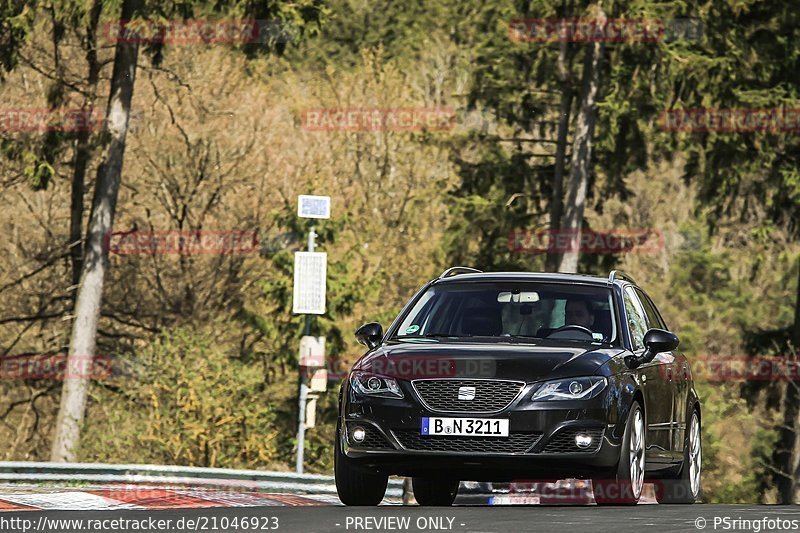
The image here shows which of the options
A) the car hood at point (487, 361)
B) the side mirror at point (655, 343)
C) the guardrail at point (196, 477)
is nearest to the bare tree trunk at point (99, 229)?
the guardrail at point (196, 477)

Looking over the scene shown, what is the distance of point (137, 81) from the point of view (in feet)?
132

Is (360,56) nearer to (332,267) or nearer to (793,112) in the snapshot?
(332,267)

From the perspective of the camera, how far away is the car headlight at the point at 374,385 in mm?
11008

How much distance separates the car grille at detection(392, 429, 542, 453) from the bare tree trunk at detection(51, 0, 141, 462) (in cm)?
1982

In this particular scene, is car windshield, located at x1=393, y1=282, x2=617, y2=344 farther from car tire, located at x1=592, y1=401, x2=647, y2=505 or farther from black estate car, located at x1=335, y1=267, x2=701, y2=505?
car tire, located at x1=592, y1=401, x2=647, y2=505

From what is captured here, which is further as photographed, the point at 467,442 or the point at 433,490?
the point at 433,490

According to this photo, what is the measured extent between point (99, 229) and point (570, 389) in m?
21.0

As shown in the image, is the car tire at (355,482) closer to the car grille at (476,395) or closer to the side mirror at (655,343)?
the car grille at (476,395)

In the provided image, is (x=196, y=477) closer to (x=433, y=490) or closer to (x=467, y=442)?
(x=433, y=490)

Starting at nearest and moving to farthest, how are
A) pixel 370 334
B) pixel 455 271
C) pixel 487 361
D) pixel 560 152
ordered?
pixel 487 361 < pixel 370 334 < pixel 455 271 < pixel 560 152

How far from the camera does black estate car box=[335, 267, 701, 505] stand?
1081 centimetres

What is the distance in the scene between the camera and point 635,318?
12820 millimetres

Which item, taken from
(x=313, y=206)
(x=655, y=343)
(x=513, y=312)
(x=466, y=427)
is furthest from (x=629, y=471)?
(x=313, y=206)

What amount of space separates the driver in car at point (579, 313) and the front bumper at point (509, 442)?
1.29 metres
